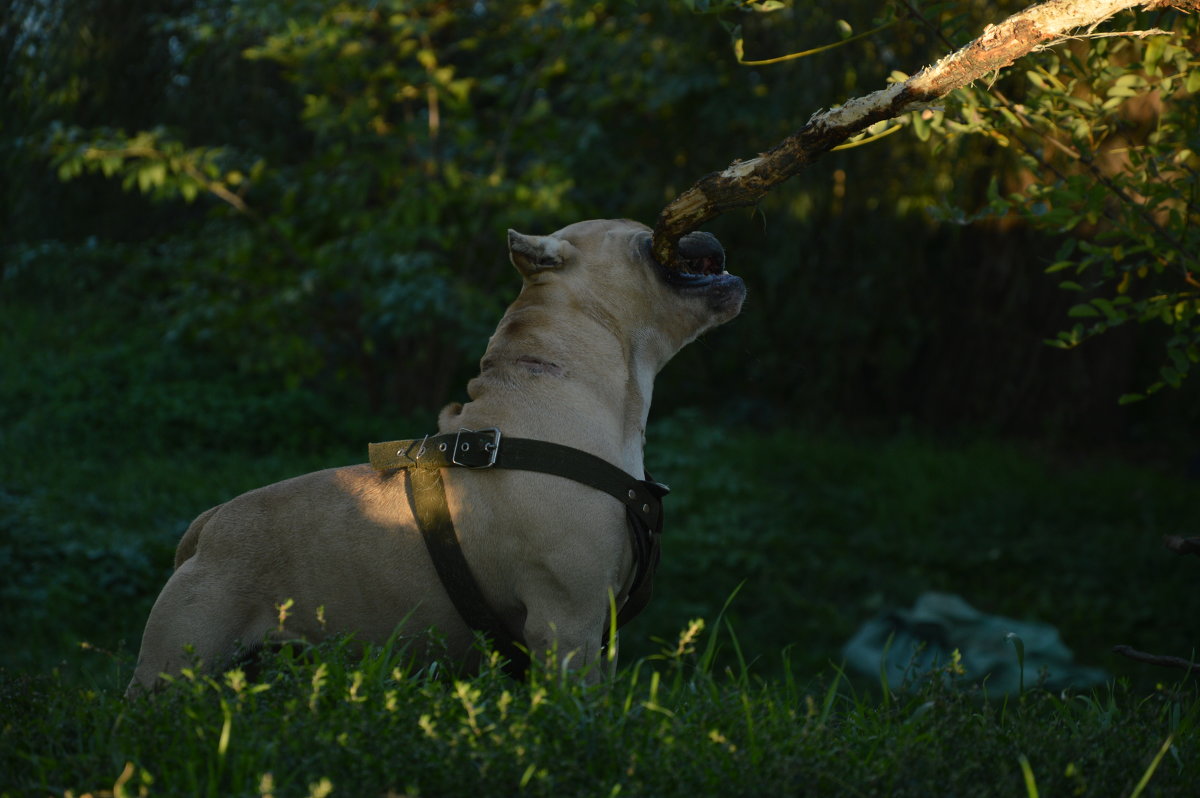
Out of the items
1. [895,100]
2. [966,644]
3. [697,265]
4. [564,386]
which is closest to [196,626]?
[564,386]

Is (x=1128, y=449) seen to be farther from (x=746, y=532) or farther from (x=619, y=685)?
(x=619, y=685)

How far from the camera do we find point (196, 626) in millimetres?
2707

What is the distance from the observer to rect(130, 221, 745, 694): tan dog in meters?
2.72

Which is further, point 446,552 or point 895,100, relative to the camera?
point 895,100

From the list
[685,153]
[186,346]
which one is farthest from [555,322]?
[186,346]

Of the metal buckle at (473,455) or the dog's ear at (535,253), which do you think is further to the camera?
the dog's ear at (535,253)

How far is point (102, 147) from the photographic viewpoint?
25.5ft

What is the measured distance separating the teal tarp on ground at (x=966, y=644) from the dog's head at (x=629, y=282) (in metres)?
3.50

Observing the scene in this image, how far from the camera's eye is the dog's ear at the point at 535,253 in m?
3.08

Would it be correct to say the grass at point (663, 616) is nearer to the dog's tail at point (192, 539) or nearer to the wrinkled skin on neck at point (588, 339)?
the dog's tail at point (192, 539)

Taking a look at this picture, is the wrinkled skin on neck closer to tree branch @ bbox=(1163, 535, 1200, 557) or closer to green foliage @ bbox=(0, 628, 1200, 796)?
green foliage @ bbox=(0, 628, 1200, 796)

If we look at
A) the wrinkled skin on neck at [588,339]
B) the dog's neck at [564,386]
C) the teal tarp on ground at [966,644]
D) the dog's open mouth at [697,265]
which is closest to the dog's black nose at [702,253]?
the dog's open mouth at [697,265]

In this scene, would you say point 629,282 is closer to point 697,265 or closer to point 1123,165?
point 697,265

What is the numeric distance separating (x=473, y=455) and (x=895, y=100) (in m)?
1.40
